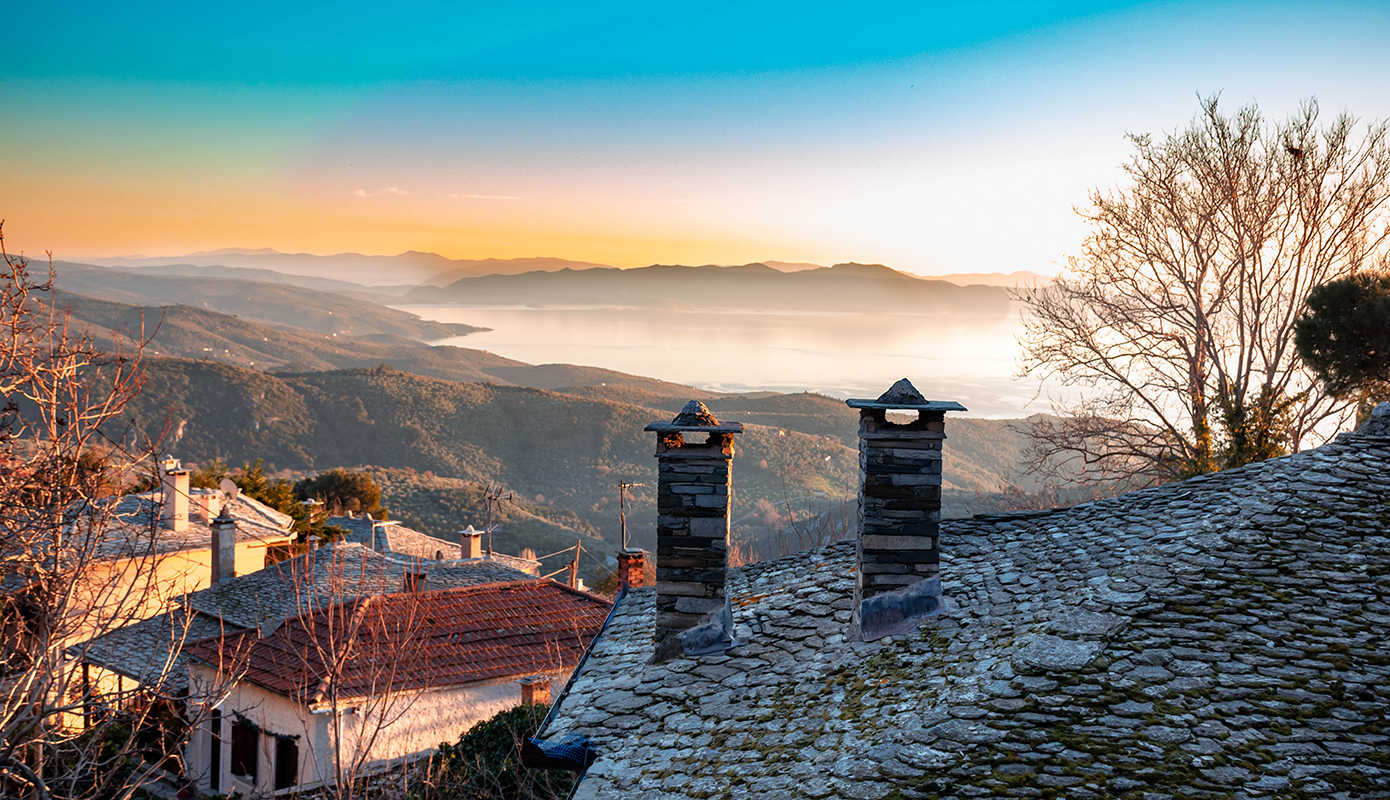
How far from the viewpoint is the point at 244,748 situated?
19750mm

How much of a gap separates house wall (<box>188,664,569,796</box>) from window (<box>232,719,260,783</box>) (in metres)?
0.16

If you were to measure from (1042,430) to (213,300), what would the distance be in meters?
190

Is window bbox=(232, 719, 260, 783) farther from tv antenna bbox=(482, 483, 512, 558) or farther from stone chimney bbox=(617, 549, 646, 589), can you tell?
tv antenna bbox=(482, 483, 512, 558)

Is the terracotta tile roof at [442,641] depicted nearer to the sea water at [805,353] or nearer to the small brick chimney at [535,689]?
the small brick chimney at [535,689]

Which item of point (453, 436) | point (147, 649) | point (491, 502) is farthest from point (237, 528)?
point (453, 436)

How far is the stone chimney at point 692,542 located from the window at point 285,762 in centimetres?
1281

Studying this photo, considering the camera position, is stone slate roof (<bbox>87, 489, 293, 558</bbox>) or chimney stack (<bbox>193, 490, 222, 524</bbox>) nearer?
stone slate roof (<bbox>87, 489, 293, 558</bbox>)

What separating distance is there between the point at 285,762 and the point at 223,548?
11.7m

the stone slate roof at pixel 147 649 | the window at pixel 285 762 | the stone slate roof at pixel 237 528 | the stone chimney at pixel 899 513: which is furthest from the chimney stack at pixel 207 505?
the stone chimney at pixel 899 513

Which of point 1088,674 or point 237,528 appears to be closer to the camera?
point 1088,674

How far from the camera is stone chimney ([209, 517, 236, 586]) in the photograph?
90.9 feet

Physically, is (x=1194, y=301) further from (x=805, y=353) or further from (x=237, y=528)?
(x=805, y=353)

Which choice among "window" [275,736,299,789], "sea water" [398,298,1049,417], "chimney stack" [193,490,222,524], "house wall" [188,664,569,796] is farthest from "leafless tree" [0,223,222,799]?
"sea water" [398,298,1049,417]

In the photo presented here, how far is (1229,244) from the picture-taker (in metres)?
29.2
